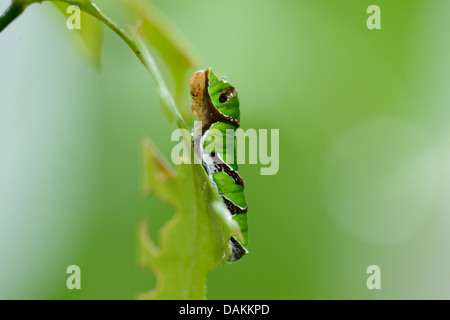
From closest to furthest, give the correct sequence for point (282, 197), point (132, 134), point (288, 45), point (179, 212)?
point (179, 212), point (282, 197), point (132, 134), point (288, 45)

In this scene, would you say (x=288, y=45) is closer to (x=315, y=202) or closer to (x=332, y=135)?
(x=332, y=135)

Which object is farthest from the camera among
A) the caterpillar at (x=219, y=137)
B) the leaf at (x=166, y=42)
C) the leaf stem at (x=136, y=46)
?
the caterpillar at (x=219, y=137)

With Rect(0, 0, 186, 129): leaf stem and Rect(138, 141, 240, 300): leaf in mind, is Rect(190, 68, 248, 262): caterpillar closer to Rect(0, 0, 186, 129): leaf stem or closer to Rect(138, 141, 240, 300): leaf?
Rect(138, 141, 240, 300): leaf

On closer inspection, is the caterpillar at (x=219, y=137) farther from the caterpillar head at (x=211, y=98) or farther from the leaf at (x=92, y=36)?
the leaf at (x=92, y=36)

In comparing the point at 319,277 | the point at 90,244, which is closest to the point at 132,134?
the point at 90,244

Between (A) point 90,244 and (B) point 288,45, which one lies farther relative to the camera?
(B) point 288,45

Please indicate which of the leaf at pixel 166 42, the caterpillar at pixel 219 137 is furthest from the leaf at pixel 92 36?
the caterpillar at pixel 219 137

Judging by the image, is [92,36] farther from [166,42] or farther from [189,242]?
[189,242]
